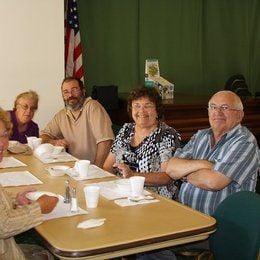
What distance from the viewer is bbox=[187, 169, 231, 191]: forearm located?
2.46 m

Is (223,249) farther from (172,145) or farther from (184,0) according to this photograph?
(184,0)

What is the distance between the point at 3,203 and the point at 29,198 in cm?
38

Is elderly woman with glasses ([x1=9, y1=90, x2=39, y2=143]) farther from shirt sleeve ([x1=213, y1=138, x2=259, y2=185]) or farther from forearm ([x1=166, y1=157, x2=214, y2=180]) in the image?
shirt sleeve ([x1=213, y1=138, x2=259, y2=185])

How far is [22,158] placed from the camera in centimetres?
323

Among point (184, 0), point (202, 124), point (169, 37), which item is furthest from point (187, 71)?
point (202, 124)

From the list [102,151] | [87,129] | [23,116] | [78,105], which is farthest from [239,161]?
[23,116]

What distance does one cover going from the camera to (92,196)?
209 centimetres

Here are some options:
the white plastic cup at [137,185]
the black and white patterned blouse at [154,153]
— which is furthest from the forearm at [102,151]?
the white plastic cup at [137,185]

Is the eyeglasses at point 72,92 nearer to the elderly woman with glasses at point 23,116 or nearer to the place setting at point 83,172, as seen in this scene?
the elderly woman with glasses at point 23,116

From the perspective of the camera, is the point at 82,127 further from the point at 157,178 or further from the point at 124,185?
the point at 124,185

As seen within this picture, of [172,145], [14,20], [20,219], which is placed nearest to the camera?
[20,219]

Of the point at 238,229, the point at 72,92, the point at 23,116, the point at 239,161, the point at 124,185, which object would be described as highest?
the point at 72,92

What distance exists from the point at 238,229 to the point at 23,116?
2.33 m

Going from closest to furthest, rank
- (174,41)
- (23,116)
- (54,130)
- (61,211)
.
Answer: (61,211) < (23,116) < (54,130) < (174,41)
